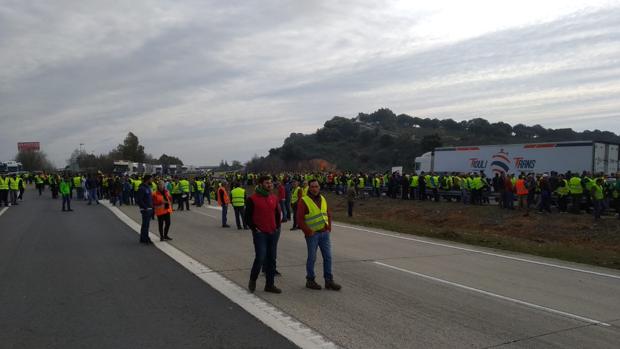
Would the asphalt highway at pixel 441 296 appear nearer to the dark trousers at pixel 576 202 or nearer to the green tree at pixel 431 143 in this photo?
the dark trousers at pixel 576 202

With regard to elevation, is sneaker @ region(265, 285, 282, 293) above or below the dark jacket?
below

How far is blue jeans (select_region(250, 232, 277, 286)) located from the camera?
7.63 m

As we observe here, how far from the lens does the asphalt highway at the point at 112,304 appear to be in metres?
5.49

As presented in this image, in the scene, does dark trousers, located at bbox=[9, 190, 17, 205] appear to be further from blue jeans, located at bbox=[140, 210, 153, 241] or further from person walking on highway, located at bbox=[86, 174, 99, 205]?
blue jeans, located at bbox=[140, 210, 153, 241]

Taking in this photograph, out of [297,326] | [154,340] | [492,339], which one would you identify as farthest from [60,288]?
[492,339]

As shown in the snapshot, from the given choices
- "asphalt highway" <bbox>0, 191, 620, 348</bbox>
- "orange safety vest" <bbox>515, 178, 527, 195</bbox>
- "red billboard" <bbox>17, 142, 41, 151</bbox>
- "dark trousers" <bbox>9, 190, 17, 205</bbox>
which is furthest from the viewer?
"red billboard" <bbox>17, 142, 41, 151</bbox>

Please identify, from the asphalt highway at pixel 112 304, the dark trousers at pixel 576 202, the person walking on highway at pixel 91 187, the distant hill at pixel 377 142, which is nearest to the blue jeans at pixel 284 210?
the asphalt highway at pixel 112 304

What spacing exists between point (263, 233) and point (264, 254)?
1.06 ft

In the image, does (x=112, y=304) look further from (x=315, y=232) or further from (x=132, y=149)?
(x=132, y=149)

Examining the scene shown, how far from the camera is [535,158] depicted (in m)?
31.2

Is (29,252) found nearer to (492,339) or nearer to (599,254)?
(492,339)

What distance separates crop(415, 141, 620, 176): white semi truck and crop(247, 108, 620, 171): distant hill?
48.6m

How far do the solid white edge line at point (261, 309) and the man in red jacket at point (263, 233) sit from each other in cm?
36

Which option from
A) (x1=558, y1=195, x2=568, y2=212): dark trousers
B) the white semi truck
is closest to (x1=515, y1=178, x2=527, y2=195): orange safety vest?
(x1=558, y1=195, x2=568, y2=212): dark trousers
